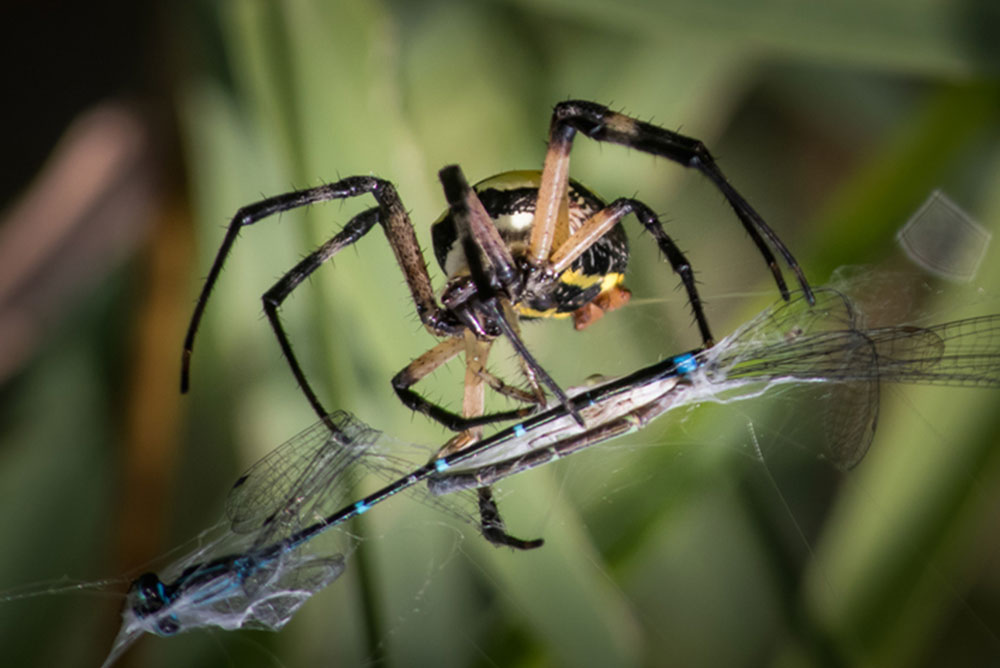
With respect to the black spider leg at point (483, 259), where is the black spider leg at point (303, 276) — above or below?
above

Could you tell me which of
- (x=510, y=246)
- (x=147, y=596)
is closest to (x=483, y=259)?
(x=510, y=246)

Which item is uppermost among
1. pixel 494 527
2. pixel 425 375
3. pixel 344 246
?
pixel 344 246

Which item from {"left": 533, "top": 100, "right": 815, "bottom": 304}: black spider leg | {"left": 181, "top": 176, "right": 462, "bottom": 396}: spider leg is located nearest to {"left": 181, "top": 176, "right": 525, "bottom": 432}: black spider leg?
{"left": 181, "top": 176, "right": 462, "bottom": 396}: spider leg

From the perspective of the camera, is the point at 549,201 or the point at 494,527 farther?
the point at 549,201

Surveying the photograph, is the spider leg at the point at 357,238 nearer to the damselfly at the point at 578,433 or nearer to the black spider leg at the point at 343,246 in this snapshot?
the black spider leg at the point at 343,246

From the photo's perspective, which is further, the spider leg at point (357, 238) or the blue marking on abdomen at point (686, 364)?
the spider leg at point (357, 238)

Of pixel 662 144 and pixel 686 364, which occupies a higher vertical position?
pixel 662 144

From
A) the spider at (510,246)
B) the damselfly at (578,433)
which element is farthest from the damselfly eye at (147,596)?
the spider at (510,246)

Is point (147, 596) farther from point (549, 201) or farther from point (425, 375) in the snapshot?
point (549, 201)
